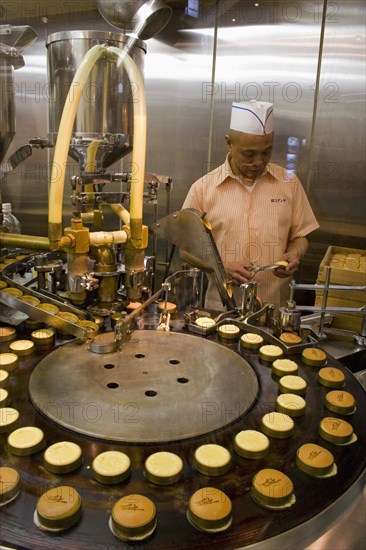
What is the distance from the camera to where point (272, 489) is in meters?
0.84

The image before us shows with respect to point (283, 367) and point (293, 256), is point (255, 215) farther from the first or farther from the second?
point (283, 367)

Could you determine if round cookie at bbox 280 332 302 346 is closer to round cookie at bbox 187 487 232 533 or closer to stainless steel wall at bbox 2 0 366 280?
round cookie at bbox 187 487 232 533

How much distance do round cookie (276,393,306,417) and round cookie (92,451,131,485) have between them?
1.36 ft

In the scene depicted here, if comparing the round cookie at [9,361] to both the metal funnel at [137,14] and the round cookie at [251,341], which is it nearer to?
the round cookie at [251,341]

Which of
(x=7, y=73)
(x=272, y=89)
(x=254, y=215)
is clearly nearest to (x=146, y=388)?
(x=254, y=215)

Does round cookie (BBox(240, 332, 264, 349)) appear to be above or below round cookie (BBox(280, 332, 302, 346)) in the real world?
below

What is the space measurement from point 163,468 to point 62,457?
21 centimetres

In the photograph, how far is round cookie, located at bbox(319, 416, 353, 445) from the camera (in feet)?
3.31

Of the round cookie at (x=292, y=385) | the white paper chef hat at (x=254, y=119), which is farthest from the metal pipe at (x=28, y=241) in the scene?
the white paper chef hat at (x=254, y=119)

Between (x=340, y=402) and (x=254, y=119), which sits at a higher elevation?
(x=254, y=119)

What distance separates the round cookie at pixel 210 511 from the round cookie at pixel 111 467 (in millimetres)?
147

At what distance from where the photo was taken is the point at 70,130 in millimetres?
1432

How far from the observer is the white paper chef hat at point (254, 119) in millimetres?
2230

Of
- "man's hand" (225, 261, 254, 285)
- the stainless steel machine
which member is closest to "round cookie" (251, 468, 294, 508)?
the stainless steel machine
